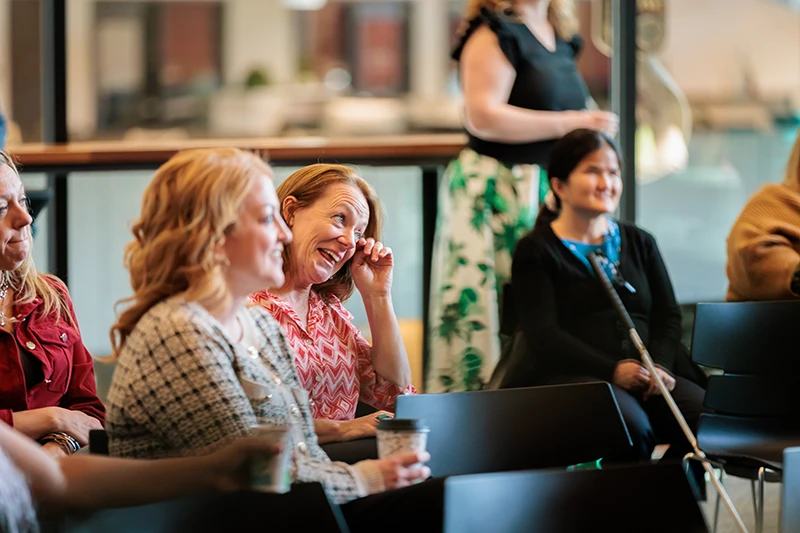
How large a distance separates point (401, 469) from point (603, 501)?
0.32 m

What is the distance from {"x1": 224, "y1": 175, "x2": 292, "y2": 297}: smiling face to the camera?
1775 mm

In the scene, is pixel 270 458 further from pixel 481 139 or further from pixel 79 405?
pixel 481 139

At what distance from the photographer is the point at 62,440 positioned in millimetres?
2252

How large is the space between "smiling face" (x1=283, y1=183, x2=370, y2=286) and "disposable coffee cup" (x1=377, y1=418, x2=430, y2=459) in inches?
23.0

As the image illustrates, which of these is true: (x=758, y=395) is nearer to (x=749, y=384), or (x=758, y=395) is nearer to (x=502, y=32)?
(x=749, y=384)

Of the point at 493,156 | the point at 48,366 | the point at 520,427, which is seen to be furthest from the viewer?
the point at 493,156

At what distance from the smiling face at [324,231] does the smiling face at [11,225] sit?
1.68ft

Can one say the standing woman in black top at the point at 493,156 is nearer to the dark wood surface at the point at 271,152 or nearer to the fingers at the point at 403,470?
the dark wood surface at the point at 271,152

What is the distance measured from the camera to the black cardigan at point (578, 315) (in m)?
3.09

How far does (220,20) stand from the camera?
1617cm

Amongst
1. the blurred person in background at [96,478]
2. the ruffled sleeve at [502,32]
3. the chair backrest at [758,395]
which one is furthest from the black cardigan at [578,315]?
the blurred person in background at [96,478]

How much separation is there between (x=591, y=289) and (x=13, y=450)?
196cm

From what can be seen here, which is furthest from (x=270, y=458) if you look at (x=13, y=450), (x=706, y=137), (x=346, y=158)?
(x=706, y=137)

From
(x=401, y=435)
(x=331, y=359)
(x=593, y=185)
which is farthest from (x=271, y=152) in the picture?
(x=401, y=435)
